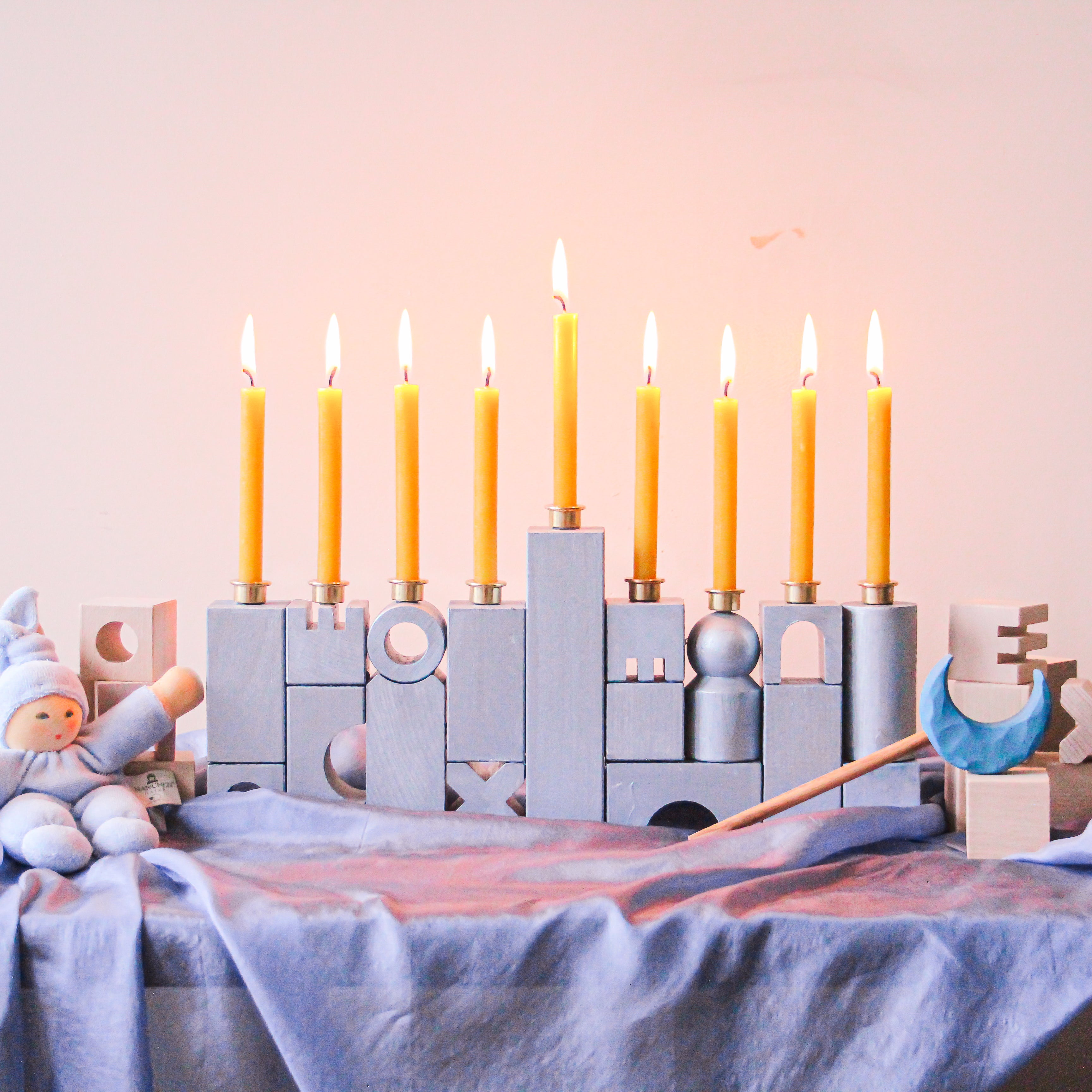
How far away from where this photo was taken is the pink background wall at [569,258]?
1.10 metres

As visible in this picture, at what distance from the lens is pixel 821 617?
2.44 feet

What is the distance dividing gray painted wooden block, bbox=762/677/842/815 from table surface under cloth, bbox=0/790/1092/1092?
0.52 feet

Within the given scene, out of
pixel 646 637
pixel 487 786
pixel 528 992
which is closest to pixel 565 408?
pixel 646 637

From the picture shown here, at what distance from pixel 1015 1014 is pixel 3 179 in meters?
1.22

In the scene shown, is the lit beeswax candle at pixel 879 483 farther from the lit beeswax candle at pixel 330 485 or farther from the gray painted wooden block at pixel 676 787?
the lit beeswax candle at pixel 330 485

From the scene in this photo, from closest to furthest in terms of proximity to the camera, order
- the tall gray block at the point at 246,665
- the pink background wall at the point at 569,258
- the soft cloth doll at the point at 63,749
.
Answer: the soft cloth doll at the point at 63,749 → the tall gray block at the point at 246,665 → the pink background wall at the point at 569,258

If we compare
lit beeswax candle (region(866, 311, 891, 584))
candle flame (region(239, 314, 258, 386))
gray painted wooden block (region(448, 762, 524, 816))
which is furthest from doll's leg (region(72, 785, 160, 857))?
lit beeswax candle (region(866, 311, 891, 584))

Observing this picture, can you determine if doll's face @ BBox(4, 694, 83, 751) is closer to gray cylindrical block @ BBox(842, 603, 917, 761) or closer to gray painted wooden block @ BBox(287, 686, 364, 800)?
gray painted wooden block @ BBox(287, 686, 364, 800)

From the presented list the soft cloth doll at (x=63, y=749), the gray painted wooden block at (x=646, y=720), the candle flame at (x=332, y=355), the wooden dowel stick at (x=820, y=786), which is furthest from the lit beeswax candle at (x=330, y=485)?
the wooden dowel stick at (x=820, y=786)

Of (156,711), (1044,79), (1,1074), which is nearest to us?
(1,1074)

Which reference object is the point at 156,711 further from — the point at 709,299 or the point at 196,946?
the point at 709,299

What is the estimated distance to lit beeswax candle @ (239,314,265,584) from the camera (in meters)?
0.76

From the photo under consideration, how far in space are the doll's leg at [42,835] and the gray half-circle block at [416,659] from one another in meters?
0.22

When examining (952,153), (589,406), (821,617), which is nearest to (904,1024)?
(821,617)
